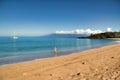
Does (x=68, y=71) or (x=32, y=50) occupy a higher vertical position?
(x=68, y=71)

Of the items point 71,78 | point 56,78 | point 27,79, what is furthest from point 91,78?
point 27,79

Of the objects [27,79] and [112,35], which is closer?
[27,79]

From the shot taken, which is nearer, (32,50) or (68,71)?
(68,71)

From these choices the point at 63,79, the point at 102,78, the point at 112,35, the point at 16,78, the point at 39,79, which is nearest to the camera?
the point at 102,78

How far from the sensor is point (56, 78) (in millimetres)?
6699

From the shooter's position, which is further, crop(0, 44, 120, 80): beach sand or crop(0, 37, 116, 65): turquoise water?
crop(0, 37, 116, 65): turquoise water

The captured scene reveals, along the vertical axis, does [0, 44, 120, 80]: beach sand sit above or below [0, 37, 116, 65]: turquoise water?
above

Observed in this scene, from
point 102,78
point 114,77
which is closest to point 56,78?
point 102,78

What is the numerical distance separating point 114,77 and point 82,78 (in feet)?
4.11

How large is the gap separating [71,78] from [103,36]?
15050 cm

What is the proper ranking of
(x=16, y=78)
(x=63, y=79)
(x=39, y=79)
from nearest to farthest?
(x=63, y=79), (x=39, y=79), (x=16, y=78)

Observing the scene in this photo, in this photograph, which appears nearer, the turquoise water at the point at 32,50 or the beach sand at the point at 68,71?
the beach sand at the point at 68,71

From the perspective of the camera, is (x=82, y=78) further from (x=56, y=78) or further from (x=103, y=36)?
(x=103, y=36)

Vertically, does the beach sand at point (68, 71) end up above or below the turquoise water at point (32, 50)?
above
